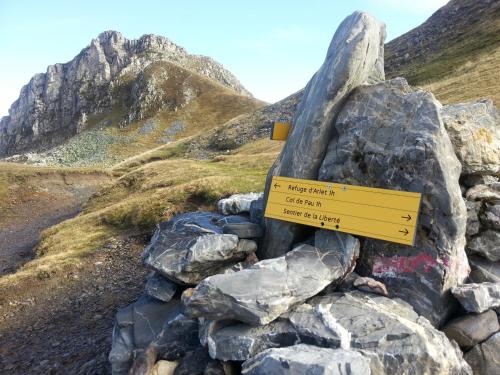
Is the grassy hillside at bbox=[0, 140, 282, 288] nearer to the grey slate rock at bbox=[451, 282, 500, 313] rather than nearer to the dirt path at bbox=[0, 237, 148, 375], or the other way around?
the dirt path at bbox=[0, 237, 148, 375]

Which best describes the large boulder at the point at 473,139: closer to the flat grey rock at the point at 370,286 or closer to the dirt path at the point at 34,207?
the flat grey rock at the point at 370,286

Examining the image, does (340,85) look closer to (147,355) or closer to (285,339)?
(285,339)

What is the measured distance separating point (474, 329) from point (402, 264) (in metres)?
2.18

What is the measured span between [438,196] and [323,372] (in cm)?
557

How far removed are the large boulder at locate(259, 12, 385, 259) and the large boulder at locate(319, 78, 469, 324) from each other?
66cm

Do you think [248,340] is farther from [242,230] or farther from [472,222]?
[472,222]

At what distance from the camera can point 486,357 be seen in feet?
29.1

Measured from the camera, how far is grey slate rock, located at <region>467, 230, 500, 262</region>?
1074cm

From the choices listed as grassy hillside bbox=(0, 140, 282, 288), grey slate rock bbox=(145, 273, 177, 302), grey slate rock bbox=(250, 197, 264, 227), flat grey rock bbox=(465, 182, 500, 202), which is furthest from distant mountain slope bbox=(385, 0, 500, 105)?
grey slate rock bbox=(145, 273, 177, 302)

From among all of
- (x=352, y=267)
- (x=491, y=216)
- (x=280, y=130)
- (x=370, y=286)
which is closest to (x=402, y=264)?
(x=370, y=286)

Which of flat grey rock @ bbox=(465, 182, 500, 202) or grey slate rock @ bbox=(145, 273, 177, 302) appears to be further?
grey slate rock @ bbox=(145, 273, 177, 302)

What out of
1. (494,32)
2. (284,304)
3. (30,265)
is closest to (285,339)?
(284,304)

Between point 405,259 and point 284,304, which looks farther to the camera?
point 405,259

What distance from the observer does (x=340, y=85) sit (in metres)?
11.3
